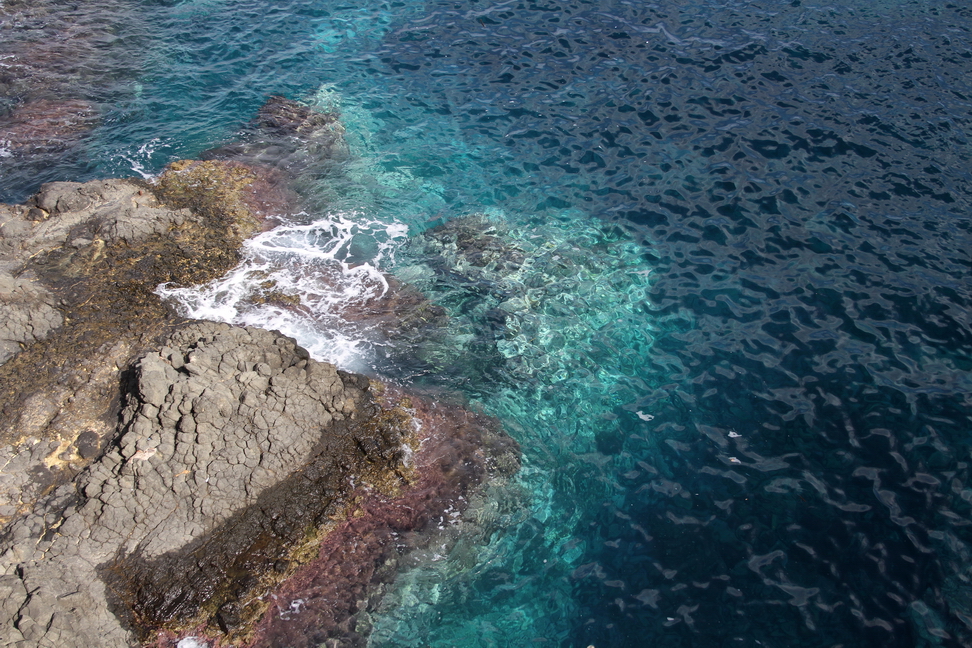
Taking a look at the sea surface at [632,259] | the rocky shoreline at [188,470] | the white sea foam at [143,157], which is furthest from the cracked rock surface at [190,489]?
the white sea foam at [143,157]

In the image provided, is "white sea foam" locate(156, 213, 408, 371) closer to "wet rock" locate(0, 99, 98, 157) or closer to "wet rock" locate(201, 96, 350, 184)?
"wet rock" locate(201, 96, 350, 184)

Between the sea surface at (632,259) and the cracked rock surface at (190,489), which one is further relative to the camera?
the sea surface at (632,259)

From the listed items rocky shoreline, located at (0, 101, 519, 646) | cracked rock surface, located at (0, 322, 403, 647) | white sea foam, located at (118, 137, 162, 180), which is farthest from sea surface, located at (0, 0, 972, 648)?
cracked rock surface, located at (0, 322, 403, 647)

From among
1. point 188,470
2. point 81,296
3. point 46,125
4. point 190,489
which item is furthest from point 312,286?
point 46,125

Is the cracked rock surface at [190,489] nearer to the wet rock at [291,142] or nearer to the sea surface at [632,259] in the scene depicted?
the sea surface at [632,259]

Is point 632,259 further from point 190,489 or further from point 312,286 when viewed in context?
point 190,489

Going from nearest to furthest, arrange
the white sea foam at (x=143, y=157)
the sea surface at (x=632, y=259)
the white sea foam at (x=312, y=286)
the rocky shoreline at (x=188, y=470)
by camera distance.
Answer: the rocky shoreline at (x=188, y=470) < the sea surface at (x=632, y=259) < the white sea foam at (x=312, y=286) < the white sea foam at (x=143, y=157)

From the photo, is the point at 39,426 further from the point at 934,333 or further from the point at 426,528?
the point at 934,333

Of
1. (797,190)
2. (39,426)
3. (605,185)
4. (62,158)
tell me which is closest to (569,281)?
(605,185)
